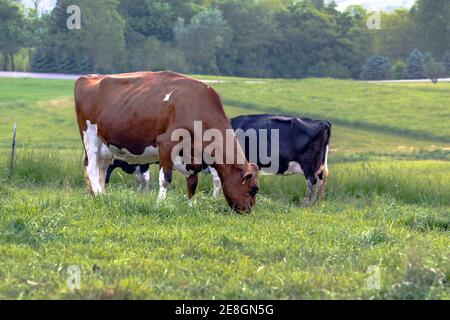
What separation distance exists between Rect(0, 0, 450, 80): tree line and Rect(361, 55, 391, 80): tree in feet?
0.23

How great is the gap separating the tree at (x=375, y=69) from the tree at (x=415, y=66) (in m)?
1.63

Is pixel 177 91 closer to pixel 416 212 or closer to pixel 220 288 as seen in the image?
pixel 416 212

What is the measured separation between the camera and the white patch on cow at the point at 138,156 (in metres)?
11.8

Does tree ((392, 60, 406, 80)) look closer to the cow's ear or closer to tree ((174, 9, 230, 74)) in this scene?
tree ((174, 9, 230, 74))

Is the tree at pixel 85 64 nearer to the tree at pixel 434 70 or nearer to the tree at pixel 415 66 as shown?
the tree at pixel 415 66

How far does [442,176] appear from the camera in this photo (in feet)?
54.0

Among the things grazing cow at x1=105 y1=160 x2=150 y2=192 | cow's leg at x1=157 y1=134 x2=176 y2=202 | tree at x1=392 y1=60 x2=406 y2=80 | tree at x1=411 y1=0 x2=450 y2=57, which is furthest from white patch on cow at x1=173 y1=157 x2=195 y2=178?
tree at x1=411 y1=0 x2=450 y2=57

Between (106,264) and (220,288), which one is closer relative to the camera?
(220,288)

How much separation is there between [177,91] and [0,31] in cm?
4863

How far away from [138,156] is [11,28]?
47.7 meters

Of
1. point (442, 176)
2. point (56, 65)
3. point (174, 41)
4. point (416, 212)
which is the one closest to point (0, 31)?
point (56, 65)

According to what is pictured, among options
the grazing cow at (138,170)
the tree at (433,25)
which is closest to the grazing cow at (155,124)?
the grazing cow at (138,170)

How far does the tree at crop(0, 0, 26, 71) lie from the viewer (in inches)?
2256
